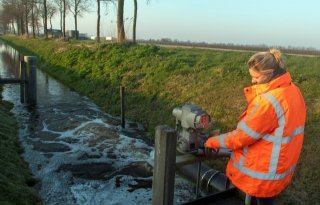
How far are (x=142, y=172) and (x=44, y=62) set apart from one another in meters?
22.3

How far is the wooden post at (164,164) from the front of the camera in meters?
3.90

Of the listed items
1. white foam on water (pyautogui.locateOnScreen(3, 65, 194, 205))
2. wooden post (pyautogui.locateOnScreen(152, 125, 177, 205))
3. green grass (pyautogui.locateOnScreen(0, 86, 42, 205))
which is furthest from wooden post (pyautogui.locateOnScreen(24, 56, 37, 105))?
wooden post (pyautogui.locateOnScreen(152, 125, 177, 205))

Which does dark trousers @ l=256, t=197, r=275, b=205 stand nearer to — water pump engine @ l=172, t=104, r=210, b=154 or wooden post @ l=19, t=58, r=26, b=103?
water pump engine @ l=172, t=104, r=210, b=154

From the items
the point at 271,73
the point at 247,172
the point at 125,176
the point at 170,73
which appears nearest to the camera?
the point at 271,73

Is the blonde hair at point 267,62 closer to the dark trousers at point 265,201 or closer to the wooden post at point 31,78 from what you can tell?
the dark trousers at point 265,201

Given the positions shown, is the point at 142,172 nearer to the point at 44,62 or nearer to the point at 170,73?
the point at 170,73

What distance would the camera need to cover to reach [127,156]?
9.20 m

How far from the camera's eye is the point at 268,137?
3307 millimetres

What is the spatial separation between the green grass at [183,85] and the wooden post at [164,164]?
313 cm

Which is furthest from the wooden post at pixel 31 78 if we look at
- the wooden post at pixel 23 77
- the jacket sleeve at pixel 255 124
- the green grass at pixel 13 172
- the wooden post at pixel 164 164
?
the jacket sleeve at pixel 255 124

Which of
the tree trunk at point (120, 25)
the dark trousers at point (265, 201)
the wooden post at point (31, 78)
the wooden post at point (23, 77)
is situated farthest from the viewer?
the tree trunk at point (120, 25)

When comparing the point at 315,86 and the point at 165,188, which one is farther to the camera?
the point at 315,86

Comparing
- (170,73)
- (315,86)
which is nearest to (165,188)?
(315,86)

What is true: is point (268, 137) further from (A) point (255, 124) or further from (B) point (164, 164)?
(B) point (164, 164)
